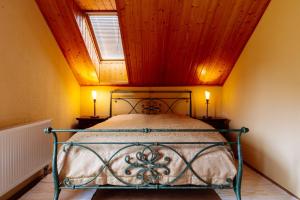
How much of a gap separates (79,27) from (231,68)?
8.84 ft

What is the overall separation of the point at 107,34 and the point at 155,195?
273 cm

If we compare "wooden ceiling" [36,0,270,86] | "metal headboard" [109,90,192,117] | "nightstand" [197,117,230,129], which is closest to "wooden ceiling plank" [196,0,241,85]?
"wooden ceiling" [36,0,270,86]

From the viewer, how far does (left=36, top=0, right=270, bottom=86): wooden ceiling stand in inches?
113

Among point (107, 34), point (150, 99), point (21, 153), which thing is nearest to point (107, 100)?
point (150, 99)

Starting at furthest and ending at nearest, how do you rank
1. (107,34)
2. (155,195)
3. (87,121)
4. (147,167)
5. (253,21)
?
(87,121)
(107,34)
(253,21)
(155,195)
(147,167)

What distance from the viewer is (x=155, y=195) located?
2.41 meters

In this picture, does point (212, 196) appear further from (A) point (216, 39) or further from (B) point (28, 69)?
(B) point (28, 69)

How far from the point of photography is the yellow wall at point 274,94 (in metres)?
2.42

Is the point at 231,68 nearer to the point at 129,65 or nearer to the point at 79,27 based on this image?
the point at 129,65

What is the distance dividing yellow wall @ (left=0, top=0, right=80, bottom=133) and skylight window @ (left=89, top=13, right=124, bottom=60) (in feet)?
2.37

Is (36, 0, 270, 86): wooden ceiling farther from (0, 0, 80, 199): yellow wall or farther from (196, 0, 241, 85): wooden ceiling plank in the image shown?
(0, 0, 80, 199): yellow wall

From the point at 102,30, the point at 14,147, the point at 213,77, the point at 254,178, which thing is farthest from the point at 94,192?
the point at 213,77

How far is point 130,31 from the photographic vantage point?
126 inches

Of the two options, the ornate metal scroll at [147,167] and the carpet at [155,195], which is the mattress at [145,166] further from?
the carpet at [155,195]
